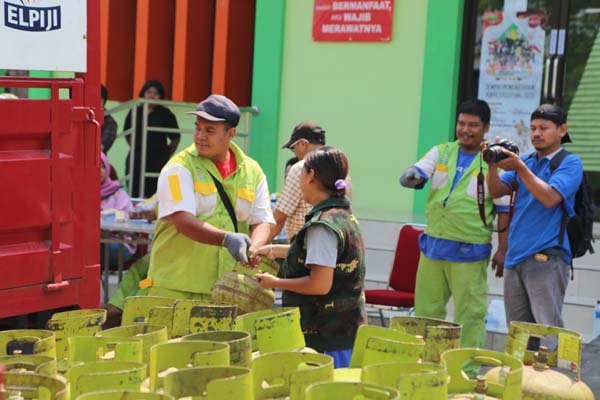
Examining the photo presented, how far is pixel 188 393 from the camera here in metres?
2.24

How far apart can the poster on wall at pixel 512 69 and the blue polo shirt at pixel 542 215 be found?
3596mm

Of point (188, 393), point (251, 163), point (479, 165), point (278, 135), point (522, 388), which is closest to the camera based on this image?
point (188, 393)

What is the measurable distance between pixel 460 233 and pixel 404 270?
1213 mm

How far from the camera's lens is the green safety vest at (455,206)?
5.95 metres

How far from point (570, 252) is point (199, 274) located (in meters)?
2.35

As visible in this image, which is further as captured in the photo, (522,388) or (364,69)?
(364,69)

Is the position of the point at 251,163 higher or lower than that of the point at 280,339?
higher

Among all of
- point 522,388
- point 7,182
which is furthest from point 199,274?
point 522,388

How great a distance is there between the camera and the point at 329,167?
154 inches

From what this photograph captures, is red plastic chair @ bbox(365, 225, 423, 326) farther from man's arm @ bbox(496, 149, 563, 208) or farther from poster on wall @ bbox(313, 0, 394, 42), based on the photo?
poster on wall @ bbox(313, 0, 394, 42)

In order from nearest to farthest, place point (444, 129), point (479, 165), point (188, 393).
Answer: point (188, 393)
point (479, 165)
point (444, 129)

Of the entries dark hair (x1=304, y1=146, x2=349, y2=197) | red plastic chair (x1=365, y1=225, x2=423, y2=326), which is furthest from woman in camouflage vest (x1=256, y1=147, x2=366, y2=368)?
red plastic chair (x1=365, y1=225, x2=423, y2=326)

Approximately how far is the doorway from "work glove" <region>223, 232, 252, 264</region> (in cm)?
551

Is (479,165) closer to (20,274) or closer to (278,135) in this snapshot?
(20,274)
